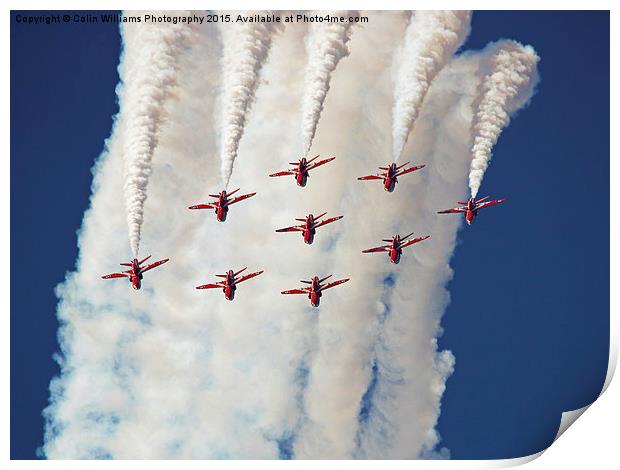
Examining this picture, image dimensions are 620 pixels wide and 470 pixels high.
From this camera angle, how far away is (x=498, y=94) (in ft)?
80.7

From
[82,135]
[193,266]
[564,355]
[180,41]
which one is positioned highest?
[180,41]

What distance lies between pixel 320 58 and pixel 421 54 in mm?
1929

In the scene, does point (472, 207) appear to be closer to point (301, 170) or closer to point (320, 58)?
point (301, 170)

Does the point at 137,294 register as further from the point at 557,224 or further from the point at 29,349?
the point at 557,224

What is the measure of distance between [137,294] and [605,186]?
366 inches

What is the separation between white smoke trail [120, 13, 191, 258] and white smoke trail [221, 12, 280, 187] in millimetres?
911

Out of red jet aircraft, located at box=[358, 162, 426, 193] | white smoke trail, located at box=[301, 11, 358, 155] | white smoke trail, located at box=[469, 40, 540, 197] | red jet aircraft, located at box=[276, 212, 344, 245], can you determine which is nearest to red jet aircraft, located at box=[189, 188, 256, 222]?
red jet aircraft, located at box=[276, 212, 344, 245]

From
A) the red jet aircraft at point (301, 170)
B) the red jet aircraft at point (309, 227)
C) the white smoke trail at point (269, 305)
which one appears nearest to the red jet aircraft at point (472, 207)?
the white smoke trail at point (269, 305)

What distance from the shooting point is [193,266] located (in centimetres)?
2503

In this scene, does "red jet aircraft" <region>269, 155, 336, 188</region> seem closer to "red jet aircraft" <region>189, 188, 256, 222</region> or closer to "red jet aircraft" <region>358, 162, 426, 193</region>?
"red jet aircraft" <region>189, 188, 256, 222</region>

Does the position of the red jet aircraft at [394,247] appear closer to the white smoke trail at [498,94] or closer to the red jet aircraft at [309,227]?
the red jet aircraft at [309,227]

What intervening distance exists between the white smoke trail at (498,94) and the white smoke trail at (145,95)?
5.82m

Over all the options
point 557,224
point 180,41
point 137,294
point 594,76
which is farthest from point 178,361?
point 594,76

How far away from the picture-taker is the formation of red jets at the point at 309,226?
2423 cm
